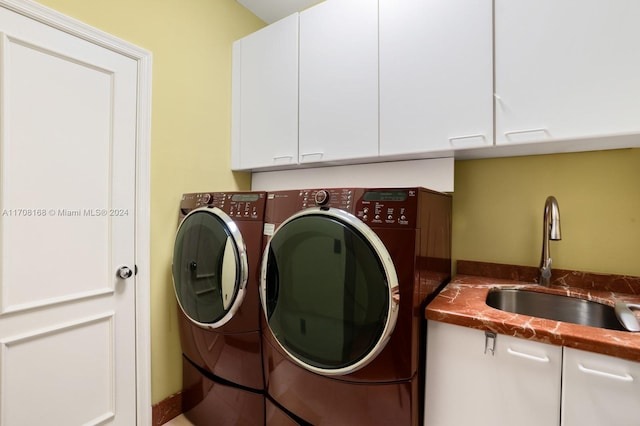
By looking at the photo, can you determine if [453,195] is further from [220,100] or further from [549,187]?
[220,100]

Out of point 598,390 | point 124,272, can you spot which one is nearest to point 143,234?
point 124,272

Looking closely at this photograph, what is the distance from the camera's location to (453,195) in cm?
181

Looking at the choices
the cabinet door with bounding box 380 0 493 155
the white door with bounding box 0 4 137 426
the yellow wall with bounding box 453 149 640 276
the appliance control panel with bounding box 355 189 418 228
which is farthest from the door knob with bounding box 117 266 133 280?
the yellow wall with bounding box 453 149 640 276

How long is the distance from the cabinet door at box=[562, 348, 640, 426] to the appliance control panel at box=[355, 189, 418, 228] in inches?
24.9

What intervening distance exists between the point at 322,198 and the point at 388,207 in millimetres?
263

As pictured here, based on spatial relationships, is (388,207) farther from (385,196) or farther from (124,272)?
(124,272)

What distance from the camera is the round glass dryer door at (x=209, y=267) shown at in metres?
1.45

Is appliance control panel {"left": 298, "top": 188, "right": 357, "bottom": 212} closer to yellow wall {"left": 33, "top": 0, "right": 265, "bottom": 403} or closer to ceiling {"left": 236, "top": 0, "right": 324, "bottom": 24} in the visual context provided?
yellow wall {"left": 33, "top": 0, "right": 265, "bottom": 403}

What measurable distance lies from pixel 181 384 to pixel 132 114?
162 cm

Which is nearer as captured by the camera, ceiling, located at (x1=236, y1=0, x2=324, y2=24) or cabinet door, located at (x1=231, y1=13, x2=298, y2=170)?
cabinet door, located at (x1=231, y1=13, x2=298, y2=170)

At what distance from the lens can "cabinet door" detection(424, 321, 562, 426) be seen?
0.97 meters

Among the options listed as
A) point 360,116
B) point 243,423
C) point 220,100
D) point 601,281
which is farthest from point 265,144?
point 601,281

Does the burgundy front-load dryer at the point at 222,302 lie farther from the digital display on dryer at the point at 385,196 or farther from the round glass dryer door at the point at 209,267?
the digital display on dryer at the point at 385,196

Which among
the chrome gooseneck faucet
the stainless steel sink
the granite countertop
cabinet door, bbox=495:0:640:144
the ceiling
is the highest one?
the ceiling
